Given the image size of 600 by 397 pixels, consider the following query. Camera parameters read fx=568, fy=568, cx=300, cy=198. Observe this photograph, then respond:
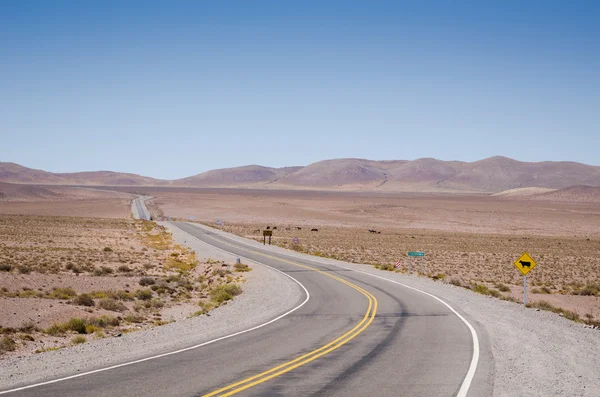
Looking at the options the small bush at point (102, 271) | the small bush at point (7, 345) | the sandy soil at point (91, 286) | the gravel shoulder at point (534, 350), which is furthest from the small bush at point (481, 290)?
the small bush at point (7, 345)

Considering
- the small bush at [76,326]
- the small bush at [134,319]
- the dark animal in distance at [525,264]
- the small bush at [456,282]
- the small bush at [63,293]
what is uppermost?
the dark animal in distance at [525,264]

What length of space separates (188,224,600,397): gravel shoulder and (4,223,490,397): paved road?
628mm

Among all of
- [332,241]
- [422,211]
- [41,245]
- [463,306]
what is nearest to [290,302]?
[463,306]

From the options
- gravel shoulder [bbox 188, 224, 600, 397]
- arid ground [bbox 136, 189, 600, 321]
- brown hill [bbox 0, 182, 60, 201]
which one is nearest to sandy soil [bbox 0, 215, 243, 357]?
gravel shoulder [bbox 188, 224, 600, 397]

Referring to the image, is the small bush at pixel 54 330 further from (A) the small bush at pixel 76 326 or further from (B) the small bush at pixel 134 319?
(B) the small bush at pixel 134 319

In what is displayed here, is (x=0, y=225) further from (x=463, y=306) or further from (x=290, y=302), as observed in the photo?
Result: (x=463, y=306)

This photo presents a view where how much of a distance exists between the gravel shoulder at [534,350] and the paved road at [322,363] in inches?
24.7

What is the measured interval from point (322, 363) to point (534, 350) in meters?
5.58

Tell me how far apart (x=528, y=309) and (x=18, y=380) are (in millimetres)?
18173

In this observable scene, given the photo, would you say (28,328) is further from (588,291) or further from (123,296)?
(588,291)

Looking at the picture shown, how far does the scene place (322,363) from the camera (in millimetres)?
12578

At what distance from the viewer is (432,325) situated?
17.7 metres

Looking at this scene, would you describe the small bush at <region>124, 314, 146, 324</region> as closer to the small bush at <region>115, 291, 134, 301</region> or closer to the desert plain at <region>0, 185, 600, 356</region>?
the desert plain at <region>0, 185, 600, 356</region>

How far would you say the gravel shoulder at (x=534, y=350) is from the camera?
36.2ft
